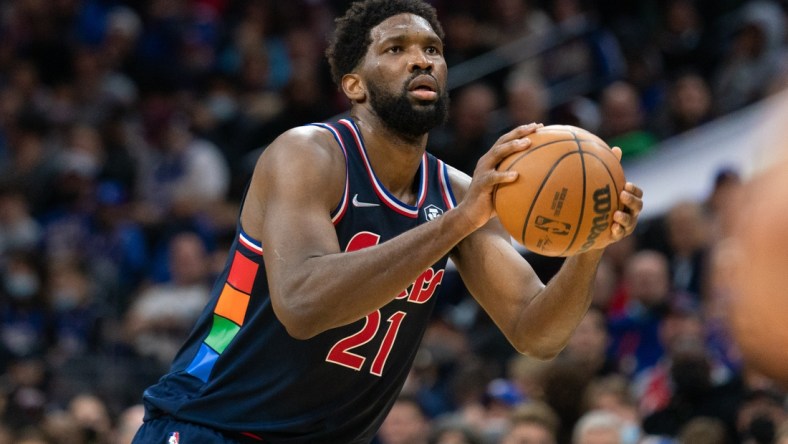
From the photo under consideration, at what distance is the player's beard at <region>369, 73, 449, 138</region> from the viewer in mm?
4750

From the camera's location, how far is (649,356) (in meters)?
8.93

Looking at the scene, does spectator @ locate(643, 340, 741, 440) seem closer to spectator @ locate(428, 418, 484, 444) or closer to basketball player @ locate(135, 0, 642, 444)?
spectator @ locate(428, 418, 484, 444)

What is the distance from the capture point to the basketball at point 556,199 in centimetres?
426

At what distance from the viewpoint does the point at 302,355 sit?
4.68 metres

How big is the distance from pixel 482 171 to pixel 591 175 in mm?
382

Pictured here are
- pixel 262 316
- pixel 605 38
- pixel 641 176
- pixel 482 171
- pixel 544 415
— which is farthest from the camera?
pixel 605 38

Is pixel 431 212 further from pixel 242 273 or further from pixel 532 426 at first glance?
pixel 532 426

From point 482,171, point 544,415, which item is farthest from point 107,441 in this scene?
point 482,171

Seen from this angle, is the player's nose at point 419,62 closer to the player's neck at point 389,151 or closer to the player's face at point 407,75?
the player's face at point 407,75

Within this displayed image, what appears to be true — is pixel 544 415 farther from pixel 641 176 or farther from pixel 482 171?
pixel 641 176

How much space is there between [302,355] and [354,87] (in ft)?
3.68

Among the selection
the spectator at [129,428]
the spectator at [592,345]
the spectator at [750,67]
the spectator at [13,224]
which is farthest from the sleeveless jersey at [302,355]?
the spectator at [13,224]

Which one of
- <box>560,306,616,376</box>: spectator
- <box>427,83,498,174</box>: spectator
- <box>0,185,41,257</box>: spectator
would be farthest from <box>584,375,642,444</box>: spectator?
<box>0,185,41,257</box>: spectator

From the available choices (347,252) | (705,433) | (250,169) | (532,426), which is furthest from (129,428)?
(250,169)
